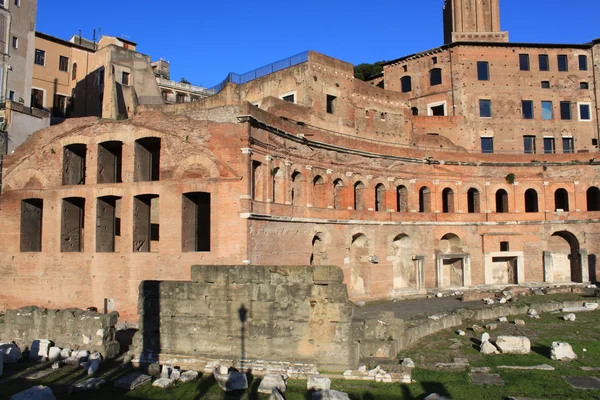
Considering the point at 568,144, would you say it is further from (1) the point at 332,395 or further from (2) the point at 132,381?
(2) the point at 132,381

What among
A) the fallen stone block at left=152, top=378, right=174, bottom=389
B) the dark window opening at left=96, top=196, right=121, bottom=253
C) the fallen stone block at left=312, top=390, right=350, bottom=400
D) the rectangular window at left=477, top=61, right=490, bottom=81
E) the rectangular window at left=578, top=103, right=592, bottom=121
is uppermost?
the rectangular window at left=477, top=61, right=490, bottom=81

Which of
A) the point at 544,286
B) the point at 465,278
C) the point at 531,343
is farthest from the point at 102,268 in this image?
the point at 544,286

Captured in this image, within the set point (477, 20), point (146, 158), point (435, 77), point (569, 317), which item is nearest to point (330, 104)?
Result: point (435, 77)

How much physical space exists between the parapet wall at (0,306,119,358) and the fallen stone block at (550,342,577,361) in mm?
11923

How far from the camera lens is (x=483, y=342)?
14.8 metres

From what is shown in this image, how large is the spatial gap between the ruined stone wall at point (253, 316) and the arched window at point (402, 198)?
1784cm

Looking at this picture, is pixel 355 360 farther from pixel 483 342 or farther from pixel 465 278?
pixel 465 278

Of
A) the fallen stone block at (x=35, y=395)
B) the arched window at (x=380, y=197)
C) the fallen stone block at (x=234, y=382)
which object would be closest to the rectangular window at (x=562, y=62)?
the arched window at (x=380, y=197)

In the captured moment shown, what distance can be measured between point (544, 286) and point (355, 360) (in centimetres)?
2260

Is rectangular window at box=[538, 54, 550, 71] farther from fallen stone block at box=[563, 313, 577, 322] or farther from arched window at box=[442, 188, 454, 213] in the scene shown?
fallen stone block at box=[563, 313, 577, 322]

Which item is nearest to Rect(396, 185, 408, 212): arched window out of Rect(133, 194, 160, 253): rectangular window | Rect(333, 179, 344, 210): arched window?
Rect(333, 179, 344, 210): arched window

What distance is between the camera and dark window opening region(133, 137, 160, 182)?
20.7 m

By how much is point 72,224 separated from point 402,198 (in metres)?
17.3

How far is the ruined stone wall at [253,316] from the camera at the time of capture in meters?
11.8
